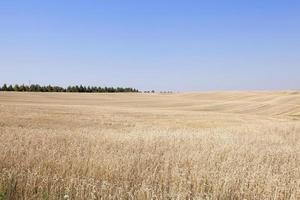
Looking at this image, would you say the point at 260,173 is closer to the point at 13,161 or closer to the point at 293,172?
the point at 293,172

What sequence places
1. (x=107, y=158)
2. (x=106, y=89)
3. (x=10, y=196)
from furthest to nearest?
(x=106, y=89) → (x=107, y=158) → (x=10, y=196)

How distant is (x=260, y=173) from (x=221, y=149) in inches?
A: 143

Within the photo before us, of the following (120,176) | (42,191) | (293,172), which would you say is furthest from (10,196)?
(293,172)

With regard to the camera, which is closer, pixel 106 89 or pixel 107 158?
pixel 107 158

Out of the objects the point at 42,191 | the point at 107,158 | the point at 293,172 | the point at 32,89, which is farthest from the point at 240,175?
the point at 32,89

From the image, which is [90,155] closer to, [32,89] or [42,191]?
[42,191]

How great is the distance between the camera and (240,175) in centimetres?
903

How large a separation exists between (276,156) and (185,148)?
2561mm

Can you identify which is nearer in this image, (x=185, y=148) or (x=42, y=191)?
(x=42, y=191)

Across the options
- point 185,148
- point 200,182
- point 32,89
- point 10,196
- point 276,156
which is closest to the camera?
point 10,196

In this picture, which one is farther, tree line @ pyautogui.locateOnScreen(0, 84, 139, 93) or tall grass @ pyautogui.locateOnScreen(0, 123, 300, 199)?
tree line @ pyautogui.locateOnScreen(0, 84, 139, 93)

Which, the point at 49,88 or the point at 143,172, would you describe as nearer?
the point at 143,172

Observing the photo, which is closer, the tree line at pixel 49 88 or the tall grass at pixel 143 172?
the tall grass at pixel 143 172

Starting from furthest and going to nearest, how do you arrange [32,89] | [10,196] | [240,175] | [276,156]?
[32,89], [276,156], [240,175], [10,196]
